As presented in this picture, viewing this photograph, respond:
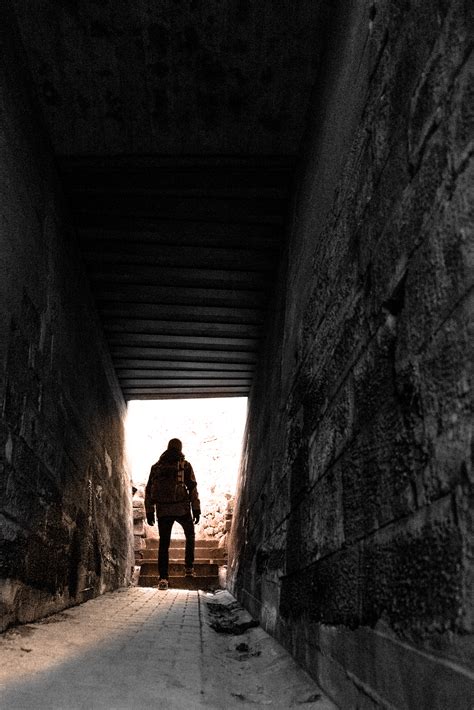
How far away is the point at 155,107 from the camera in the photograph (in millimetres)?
3562

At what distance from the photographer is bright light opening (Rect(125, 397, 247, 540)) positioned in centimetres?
1677

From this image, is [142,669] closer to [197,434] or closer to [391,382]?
[391,382]

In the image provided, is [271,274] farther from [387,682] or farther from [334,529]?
[387,682]

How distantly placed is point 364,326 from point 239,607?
14.4 ft

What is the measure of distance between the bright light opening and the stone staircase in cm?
480

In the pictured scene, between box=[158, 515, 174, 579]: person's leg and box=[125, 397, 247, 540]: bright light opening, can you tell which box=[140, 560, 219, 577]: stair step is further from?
box=[125, 397, 247, 540]: bright light opening

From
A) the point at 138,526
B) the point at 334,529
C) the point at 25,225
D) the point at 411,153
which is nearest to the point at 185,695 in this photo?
the point at 334,529

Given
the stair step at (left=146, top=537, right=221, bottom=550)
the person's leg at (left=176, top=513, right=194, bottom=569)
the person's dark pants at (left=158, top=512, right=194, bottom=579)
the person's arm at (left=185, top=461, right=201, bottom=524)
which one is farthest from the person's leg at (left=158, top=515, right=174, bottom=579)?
the stair step at (left=146, top=537, right=221, bottom=550)

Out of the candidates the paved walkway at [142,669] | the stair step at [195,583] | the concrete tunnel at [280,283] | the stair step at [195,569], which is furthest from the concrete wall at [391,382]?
the stair step at [195,569]

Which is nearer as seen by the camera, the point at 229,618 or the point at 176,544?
the point at 229,618

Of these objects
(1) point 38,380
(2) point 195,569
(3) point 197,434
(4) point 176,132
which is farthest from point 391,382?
(3) point 197,434

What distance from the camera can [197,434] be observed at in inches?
716

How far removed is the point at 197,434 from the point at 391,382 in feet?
55.8

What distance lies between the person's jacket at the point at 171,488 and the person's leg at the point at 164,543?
79 millimetres
